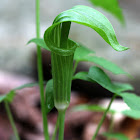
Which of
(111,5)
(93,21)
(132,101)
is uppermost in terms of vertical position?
(93,21)

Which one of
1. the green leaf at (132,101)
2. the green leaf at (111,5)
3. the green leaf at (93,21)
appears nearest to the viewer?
the green leaf at (93,21)

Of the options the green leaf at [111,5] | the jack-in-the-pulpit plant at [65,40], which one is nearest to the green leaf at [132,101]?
the jack-in-the-pulpit plant at [65,40]

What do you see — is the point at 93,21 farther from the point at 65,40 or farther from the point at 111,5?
the point at 111,5

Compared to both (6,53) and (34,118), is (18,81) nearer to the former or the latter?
(34,118)

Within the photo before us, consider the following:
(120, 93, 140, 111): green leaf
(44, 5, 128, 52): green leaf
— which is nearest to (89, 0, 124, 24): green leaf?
(120, 93, 140, 111): green leaf

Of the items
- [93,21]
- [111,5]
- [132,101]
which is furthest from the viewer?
[111,5]

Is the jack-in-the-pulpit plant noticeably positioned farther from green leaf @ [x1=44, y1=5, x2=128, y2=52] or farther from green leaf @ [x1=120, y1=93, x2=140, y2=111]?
green leaf @ [x1=120, y1=93, x2=140, y2=111]

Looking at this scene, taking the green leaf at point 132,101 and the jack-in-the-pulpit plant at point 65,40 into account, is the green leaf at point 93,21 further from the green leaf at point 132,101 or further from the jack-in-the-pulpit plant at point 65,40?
the green leaf at point 132,101

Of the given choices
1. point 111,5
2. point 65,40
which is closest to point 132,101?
point 65,40

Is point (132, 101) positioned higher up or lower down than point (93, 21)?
lower down
